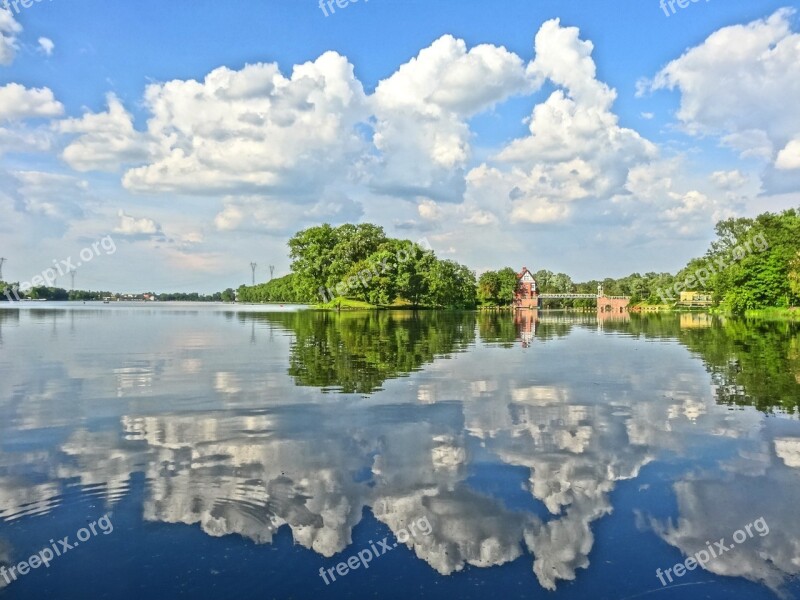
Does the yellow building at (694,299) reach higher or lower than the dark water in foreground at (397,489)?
higher

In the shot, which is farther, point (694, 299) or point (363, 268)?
point (694, 299)

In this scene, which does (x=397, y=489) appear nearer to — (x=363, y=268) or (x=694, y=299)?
(x=363, y=268)

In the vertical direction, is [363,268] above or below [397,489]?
above

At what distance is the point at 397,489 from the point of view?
9.22 meters

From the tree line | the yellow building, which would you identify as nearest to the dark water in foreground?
the tree line

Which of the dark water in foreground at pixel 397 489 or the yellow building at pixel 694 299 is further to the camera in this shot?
the yellow building at pixel 694 299

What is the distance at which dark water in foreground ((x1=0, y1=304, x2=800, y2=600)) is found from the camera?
6605 mm

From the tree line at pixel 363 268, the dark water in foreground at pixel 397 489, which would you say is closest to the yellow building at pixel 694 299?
the tree line at pixel 363 268

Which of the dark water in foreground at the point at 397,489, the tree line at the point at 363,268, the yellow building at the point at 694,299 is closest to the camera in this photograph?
the dark water in foreground at the point at 397,489

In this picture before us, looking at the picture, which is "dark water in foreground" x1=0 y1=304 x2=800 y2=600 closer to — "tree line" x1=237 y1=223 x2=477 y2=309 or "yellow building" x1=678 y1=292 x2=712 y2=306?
"tree line" x1=237 y1=223 x2=477 y2=309

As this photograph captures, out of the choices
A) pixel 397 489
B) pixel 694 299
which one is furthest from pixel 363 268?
pixel 694 299

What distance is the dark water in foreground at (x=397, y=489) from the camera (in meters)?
6.61

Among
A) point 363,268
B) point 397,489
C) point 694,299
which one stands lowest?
point 397,489

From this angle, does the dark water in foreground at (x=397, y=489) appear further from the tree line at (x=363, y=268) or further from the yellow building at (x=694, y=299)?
the yellow building at (x=694, y=299)
